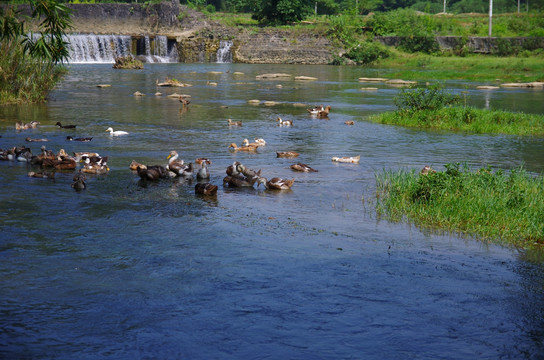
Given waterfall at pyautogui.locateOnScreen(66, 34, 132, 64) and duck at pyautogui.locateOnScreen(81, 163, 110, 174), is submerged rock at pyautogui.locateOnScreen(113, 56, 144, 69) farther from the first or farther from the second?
duck at pyautogui.locateOnScreen(81, 163, 110, 174)

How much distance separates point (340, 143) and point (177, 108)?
11018 millimetres

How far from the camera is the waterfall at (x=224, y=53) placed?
2808 inches

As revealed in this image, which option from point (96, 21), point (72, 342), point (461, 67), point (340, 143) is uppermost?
point (96, 21)

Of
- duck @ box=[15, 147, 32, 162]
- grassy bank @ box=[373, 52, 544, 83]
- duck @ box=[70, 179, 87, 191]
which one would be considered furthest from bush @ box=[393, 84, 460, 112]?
grassy bank @ box=[373, 52, 544, 83]

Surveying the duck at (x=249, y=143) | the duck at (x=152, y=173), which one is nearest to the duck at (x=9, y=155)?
the duck at (x=152, y=173)

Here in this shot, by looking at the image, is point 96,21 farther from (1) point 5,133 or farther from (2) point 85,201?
(2) point 85,201

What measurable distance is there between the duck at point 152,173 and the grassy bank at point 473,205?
187 inches

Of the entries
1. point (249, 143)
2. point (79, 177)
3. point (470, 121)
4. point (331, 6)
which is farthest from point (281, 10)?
point (79, 177)

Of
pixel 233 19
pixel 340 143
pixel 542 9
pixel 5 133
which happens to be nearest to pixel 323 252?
pixel 340 143

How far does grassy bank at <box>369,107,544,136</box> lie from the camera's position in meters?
22.8

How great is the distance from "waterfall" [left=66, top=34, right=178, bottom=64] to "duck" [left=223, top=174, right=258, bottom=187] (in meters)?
52.3

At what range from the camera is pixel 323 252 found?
9.60 meters

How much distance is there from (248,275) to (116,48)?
204 ft

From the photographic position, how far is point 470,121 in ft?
78.2
